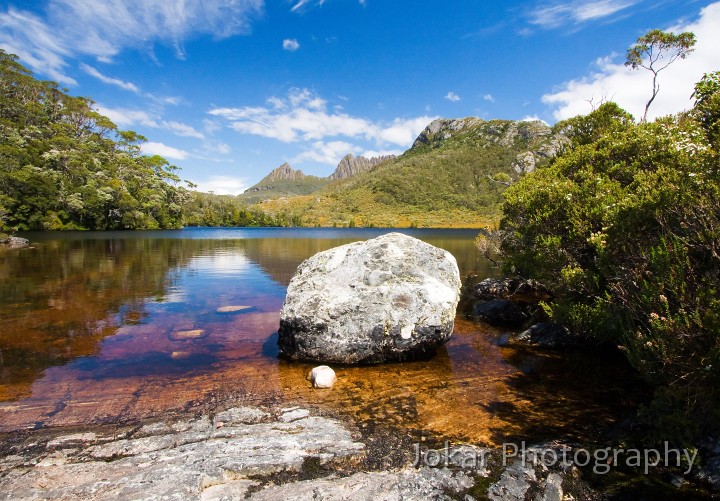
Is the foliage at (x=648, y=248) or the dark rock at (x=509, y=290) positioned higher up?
the foliage at (x=648, y=248)

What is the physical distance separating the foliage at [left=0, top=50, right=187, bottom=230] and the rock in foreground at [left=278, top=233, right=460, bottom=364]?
72.2 m

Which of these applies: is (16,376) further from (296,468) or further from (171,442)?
(296,468)

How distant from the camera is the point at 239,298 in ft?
75.7

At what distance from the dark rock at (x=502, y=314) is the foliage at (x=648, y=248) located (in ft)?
9.55

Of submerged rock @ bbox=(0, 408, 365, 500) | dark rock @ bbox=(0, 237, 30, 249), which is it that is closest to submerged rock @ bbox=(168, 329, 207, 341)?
submerged rock @ bbox=(0, 408, 365, 500)

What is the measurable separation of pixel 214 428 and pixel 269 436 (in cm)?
132

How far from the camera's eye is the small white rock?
10.7 m

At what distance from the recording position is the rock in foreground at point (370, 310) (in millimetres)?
12547

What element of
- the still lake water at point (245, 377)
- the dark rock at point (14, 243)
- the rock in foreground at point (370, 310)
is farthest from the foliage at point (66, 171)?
the rock in foreground at point (370, 310)

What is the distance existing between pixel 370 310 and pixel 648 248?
26.0ft

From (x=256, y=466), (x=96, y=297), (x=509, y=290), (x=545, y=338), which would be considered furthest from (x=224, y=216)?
(x=256, y=466)

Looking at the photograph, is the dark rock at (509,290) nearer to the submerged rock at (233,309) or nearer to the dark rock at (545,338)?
the dark rock at (545,338)

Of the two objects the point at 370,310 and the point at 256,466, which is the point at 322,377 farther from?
the point at 256,466

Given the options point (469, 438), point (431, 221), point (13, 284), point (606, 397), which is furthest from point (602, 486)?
point (431, 221)
